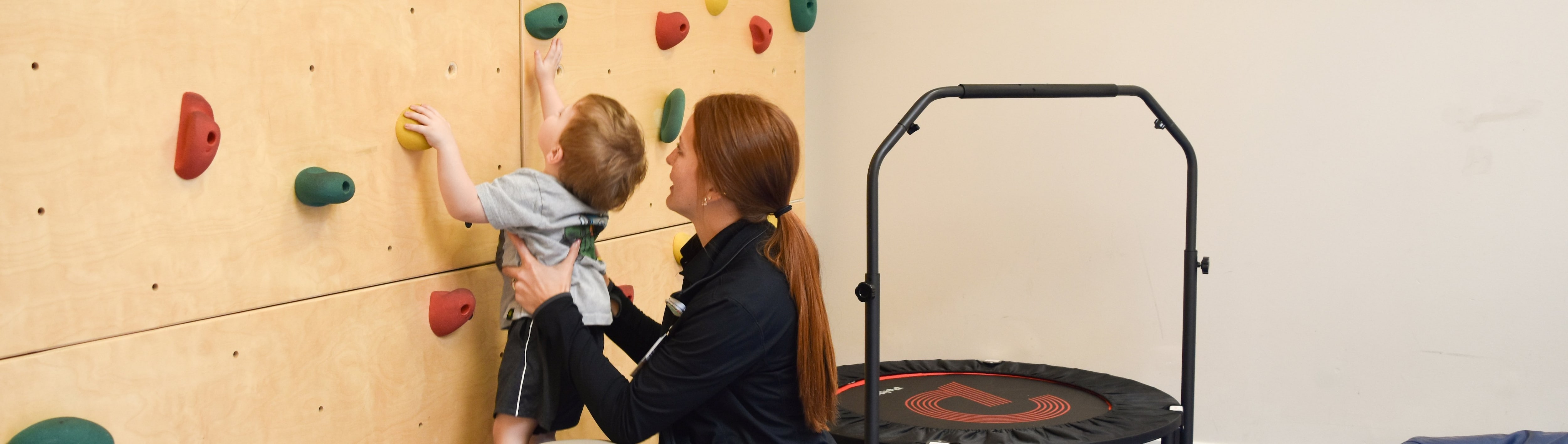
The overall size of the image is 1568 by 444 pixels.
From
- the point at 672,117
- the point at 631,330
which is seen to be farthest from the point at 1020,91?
the point at 631,330

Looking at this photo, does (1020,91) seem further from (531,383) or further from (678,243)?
(531,383)

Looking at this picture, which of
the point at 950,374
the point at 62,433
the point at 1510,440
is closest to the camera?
the point at 62,433

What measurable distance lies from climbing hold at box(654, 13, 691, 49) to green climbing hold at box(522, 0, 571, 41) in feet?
1.33

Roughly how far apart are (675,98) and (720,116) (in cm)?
70

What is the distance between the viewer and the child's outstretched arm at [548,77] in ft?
6.08

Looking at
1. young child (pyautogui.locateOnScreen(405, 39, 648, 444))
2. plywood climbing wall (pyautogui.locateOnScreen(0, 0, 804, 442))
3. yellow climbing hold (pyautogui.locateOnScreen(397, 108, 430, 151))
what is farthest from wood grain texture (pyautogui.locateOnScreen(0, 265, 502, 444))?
yellow climbing hold (pyautogui.locateOnScreen(397, 108, 430, 151))

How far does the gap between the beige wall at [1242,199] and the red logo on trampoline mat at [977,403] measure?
61 cm

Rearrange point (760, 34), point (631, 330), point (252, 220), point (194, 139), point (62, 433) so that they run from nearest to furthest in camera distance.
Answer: point (62, 433) < point (194, 139) < point (252, 220) < point (631, 330) < point (760, 34)

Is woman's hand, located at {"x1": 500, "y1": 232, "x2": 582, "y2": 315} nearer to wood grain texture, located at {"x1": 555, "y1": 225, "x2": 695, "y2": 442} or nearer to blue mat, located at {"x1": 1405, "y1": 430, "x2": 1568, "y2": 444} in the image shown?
wood grain texture, located at {"x1": 555, "y1": 225, "x2": 695, "y2": 442}

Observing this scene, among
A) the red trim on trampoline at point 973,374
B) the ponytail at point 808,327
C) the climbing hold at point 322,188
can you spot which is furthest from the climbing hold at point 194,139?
the red trim on trampoline at point 973,374

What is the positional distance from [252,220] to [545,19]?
67 centimetres

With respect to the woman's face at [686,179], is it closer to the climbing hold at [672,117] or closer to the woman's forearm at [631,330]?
the woman's forearm at [631,330]

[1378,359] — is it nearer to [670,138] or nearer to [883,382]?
[883,382]

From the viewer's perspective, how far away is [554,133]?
5.57ft
